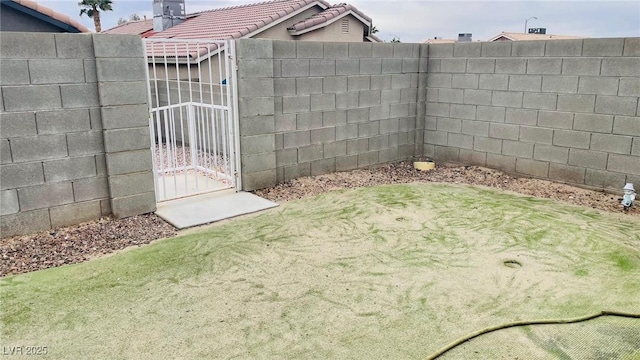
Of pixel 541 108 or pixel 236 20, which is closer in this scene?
pixel 541 108

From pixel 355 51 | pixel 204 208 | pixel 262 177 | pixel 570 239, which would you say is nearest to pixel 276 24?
pixel 355 51

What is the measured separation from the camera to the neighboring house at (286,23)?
36.4 feet

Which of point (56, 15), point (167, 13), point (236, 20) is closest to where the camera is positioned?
point (56, 15)

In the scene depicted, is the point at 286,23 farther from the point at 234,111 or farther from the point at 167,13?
the point at 234,111

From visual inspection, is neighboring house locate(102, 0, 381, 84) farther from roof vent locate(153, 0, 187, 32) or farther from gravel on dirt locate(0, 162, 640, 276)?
gravel on dirt locate(0, 162, 640, 276)

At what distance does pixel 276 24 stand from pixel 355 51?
5675 millimetres

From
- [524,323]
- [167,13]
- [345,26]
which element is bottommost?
[524,323]

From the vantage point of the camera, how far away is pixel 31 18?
22.9ft

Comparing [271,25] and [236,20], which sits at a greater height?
[236,20]

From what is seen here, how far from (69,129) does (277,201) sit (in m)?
2.22

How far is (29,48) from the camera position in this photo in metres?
3.79

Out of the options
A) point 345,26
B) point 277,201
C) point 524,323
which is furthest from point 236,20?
point 524,323

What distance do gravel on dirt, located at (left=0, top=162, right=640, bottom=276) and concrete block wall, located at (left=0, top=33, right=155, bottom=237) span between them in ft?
0.62

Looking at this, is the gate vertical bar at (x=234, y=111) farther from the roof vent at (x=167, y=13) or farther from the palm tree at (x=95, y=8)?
the palm tree at (x=95, y=8)
